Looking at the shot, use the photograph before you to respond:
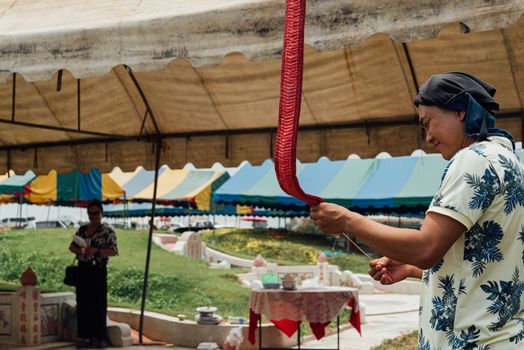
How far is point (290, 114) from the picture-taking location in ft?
6.52

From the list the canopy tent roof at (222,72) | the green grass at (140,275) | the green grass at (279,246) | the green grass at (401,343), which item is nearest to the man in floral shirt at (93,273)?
the canopy tent roof at (222,72)

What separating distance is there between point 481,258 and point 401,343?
8.75 meters

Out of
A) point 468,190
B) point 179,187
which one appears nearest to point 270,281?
point 468,190

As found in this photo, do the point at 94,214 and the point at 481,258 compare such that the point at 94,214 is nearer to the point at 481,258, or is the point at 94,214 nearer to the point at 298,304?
the point at 298,304

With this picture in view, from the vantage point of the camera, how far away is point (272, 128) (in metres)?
7.45

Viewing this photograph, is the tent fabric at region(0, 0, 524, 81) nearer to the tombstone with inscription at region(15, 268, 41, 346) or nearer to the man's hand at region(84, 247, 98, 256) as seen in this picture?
the man's hand at region(84, 247, 98, 256)

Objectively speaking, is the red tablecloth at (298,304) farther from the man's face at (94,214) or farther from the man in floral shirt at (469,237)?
the man in floral shirt at (469,237)

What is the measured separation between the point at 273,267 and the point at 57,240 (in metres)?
6.63

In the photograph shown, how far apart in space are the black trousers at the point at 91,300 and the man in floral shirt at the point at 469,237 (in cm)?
665

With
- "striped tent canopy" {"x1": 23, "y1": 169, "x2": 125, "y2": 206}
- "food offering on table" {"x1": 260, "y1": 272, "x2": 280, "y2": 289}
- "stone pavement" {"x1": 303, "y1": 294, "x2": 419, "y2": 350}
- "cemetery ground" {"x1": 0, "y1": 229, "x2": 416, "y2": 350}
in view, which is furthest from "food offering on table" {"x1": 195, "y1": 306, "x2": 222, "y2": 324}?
"striped tent canopy" {"x1": 23, "y1": 169, "x2": 125, "y2": 206}

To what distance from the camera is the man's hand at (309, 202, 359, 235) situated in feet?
6.23

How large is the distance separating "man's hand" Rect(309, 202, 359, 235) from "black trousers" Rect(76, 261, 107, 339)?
6.65 m

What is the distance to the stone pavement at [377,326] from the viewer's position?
32.5 ft

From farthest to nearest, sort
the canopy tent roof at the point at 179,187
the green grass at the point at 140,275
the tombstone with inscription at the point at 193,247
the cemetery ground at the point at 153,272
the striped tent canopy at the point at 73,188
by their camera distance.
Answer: the canopy tent roof at the point at 179,187 → the tombstone with inscription at the point at 193,247 → the striped tent canopy at the point at 73,188 → the green grass at the point at 140,275 → the cemetery ground at the point at 153,272
